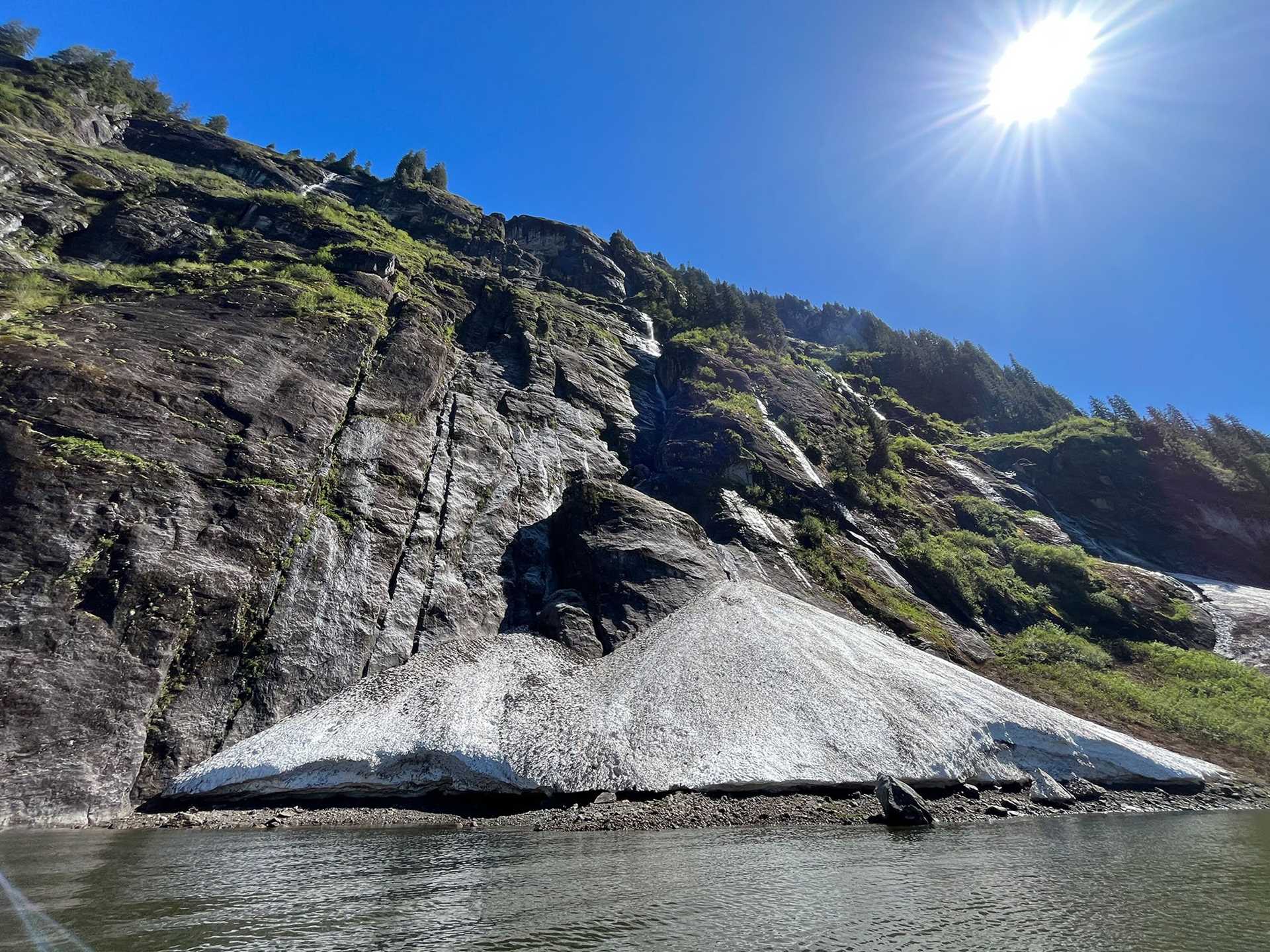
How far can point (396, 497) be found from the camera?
35.8 metres

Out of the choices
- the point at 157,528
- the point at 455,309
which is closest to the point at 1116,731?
A: the point at 157,528

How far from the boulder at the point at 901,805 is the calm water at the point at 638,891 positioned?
217cm

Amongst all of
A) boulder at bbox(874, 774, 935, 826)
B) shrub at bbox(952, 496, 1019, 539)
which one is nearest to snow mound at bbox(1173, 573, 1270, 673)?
shrub at bbox(952, 496, 1019, 539)

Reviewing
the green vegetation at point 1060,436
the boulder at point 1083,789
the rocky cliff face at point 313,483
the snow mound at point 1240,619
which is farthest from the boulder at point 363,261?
the green vegetation at point 1060,436

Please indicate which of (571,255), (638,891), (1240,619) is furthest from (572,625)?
(571,255)

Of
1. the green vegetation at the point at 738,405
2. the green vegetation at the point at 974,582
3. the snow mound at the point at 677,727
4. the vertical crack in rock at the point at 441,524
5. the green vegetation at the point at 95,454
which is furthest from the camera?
the green vegetation at the point at 738,405

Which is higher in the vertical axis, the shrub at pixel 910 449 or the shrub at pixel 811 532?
the shrub at pixel 910 449

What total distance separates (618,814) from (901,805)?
35.9ft

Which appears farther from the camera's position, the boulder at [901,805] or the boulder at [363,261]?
the boulder at [363,261]

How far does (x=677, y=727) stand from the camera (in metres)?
25.4

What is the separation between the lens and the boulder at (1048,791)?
2586cm

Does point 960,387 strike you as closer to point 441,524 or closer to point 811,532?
point 811,532

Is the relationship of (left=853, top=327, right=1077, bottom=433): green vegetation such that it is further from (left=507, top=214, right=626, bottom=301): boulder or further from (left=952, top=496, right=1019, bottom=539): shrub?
(left=507, top=214, right=626, bottom=301): boulder

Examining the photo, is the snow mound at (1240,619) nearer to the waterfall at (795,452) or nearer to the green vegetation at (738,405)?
the waterfall at (795,452)
